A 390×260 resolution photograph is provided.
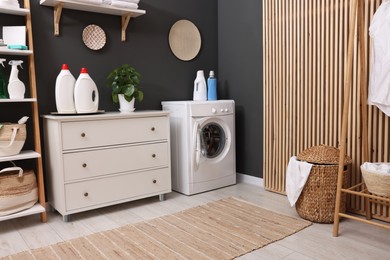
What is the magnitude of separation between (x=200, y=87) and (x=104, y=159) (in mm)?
1342

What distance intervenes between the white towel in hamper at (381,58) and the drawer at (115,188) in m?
1.81

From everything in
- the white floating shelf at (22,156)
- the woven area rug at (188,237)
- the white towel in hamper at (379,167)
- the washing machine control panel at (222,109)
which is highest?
the washing machine control panel at (222,109)

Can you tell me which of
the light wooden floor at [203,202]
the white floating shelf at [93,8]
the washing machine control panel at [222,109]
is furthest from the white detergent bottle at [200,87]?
the light wooden floor at [203,202]

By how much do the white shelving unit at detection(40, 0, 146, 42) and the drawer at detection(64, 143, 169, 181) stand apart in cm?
110

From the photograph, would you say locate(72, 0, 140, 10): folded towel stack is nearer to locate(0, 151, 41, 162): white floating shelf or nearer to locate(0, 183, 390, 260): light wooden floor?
locate(0, 151, 41, 162): white floating shelf

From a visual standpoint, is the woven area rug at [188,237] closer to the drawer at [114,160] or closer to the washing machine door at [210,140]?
the drawer at [114,160]

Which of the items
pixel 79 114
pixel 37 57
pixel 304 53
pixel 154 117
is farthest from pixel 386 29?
pixel 37 57

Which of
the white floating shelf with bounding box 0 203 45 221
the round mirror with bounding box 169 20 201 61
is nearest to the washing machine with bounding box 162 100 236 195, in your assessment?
the round mirror with bounding box 169 20 201 61

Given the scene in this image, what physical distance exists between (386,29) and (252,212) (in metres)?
1.63

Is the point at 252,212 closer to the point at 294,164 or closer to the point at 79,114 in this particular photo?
the point at 294,164

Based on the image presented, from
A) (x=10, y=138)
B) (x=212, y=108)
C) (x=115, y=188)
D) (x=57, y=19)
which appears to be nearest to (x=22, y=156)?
(x=10, y=138)

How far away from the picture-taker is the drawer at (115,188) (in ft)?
8.90

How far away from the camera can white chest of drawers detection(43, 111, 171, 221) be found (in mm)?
2662

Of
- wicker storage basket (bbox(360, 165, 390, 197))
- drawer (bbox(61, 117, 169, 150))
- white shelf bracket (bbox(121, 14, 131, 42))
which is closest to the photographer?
wicker storage basket (bbox(360, 165, 390, 197))
